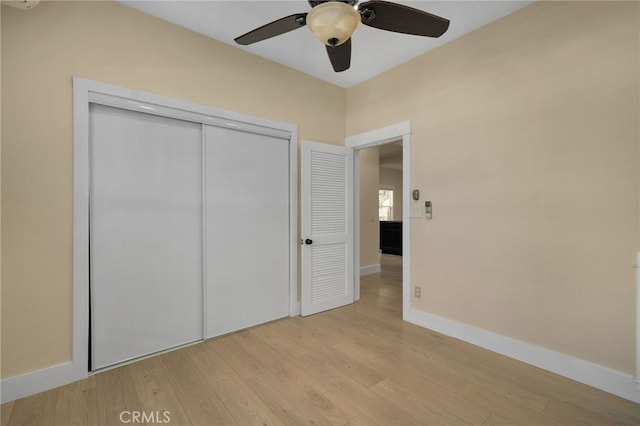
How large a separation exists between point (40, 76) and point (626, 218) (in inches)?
157

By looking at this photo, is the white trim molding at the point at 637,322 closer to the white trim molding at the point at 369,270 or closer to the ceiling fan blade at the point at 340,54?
the ceiling fan blade at the point at 340,54

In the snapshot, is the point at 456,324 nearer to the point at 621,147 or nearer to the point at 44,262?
the point at 621,147

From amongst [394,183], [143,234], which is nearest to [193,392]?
[143,234]

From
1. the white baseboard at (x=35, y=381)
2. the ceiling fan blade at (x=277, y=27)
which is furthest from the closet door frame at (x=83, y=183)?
the ceiling fan blade at (x=277, y=27)

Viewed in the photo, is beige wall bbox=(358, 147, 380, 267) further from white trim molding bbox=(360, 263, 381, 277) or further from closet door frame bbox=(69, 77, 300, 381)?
closet door frame bbox=(69, 77, 300, 381)

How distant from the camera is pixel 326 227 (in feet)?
11.2

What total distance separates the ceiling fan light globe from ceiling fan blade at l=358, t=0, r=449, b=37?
0.17 m

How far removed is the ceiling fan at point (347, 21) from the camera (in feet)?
4.45

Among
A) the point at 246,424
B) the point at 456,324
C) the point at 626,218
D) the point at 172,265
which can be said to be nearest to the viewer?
the point at 246,424

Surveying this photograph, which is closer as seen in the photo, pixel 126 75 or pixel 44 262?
pixel 44 262

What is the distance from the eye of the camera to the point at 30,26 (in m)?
1.88

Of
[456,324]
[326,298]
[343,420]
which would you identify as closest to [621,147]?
[456,324]

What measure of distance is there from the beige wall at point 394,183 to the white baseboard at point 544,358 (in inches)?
262

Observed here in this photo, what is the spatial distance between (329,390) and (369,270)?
350 centimetres
